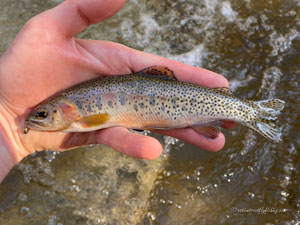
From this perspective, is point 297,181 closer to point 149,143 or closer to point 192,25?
point 149,143

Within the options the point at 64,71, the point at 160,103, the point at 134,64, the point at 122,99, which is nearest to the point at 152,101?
the point at 160,103

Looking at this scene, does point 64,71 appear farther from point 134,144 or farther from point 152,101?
point 134,144

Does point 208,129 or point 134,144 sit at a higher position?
point 134,144

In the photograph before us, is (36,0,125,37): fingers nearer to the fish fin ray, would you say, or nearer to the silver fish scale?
the silver fish scale

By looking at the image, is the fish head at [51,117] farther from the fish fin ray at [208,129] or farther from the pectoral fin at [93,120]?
the fish fin ray at [208,129]

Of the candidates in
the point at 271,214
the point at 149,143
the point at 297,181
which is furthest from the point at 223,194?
the point at 149,143

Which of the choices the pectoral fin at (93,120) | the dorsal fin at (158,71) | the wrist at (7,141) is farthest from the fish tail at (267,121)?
the wrist at (7,141)
